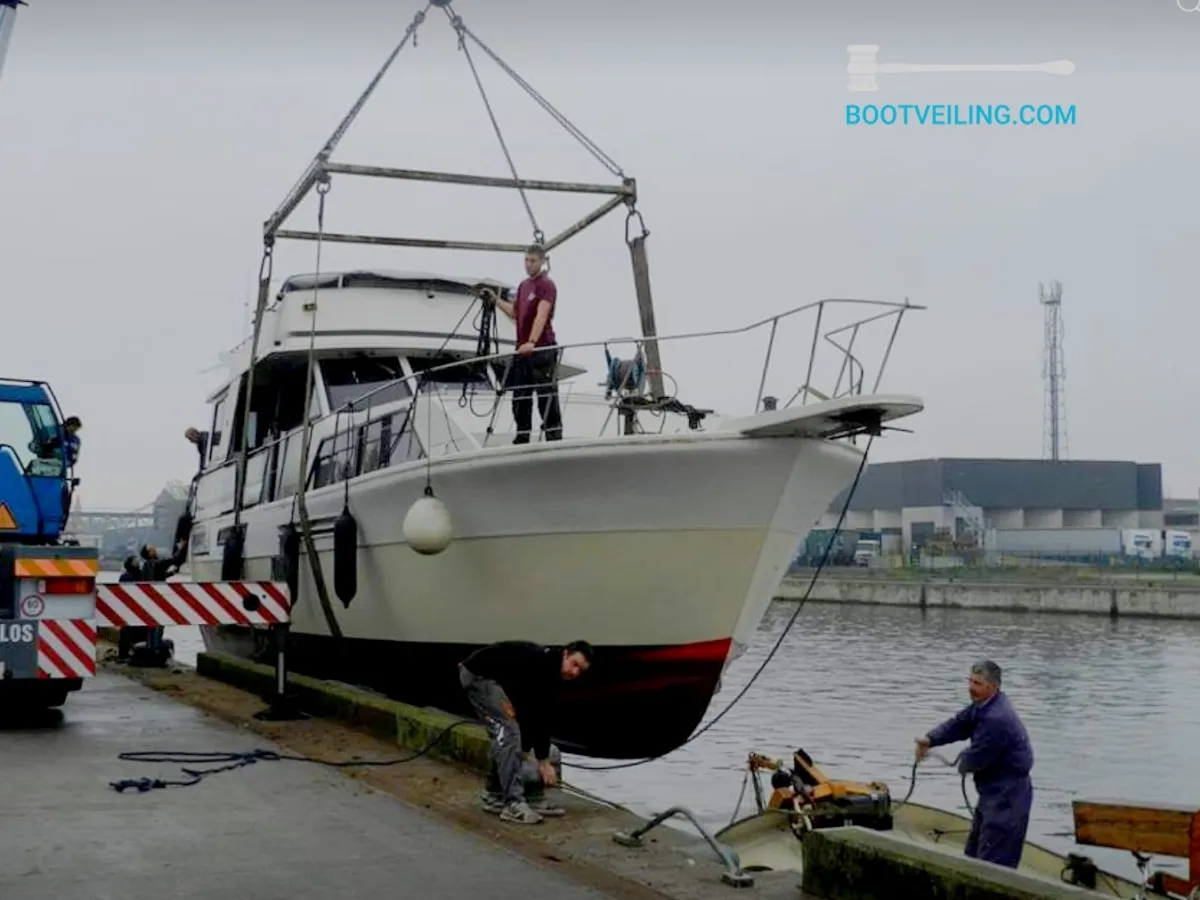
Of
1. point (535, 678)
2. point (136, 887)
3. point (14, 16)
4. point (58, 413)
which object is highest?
point (14, 16)

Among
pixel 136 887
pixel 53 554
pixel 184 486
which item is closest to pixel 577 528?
pixel 53 554

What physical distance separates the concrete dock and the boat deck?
0.01 m

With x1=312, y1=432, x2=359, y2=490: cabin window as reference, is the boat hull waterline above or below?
below

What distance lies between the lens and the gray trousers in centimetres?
737

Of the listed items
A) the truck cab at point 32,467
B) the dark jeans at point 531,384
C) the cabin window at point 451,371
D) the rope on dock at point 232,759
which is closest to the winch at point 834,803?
the rope on dock at point 232,759

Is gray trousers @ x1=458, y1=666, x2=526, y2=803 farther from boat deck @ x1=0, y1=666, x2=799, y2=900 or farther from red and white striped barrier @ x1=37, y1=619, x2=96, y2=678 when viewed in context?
red and white striped barrier @ x1=37, y1=619, x2=96, y2=678

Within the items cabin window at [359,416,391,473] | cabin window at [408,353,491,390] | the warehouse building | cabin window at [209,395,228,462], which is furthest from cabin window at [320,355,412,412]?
the warehouse building

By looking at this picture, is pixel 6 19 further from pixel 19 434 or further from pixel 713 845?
pixel 713 845

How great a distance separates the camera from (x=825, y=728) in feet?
58.9

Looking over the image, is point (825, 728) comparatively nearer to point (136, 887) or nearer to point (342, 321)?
point (342, 321)

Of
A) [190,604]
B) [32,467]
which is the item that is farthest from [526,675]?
[32,467]

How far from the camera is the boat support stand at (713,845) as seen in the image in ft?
19.9

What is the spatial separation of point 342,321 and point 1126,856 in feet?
29.8

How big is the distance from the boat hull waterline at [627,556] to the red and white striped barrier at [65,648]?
2.63 metres
